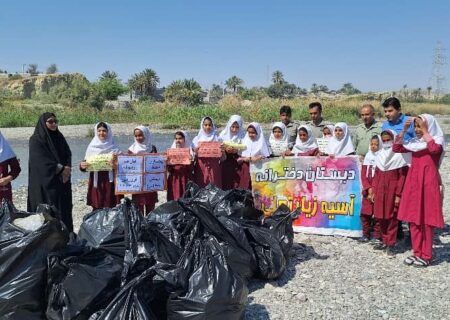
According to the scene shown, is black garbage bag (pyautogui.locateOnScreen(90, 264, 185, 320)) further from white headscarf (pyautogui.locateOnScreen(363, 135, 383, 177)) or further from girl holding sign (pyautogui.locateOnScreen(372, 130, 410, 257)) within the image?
white headscarf (pyautogui.locateOnScreen(363, 135, 383, 177))

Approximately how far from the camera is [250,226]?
4.54 metres

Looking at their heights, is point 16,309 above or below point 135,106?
below

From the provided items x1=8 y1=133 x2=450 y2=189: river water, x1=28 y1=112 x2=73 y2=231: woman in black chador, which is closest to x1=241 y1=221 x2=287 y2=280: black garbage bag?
x1=28 y1=112 x2=73 y2=231: woman in black chador

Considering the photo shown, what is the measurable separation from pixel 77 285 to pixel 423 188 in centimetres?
350

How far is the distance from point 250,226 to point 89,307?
77.0 inches

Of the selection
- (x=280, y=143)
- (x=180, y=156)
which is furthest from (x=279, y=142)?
(x=180, y=156)

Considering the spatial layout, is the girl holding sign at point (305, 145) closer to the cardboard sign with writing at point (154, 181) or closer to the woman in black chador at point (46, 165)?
the cardboard sign with writing at point (154, 181)

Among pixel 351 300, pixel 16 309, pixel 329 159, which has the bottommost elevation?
pixel 351 300

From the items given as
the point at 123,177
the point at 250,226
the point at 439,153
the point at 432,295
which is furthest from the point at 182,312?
the point at 439,153

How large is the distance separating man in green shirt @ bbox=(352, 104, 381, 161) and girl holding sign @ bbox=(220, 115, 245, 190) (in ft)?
4.99

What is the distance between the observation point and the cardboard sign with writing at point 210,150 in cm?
586

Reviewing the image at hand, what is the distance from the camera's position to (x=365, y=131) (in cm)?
595

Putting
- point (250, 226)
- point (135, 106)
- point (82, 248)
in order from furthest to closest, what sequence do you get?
point (135, 106)
point (250, 226)
point (82, 248)

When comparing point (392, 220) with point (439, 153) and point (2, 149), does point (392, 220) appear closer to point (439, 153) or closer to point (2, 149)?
point (439, 153)
